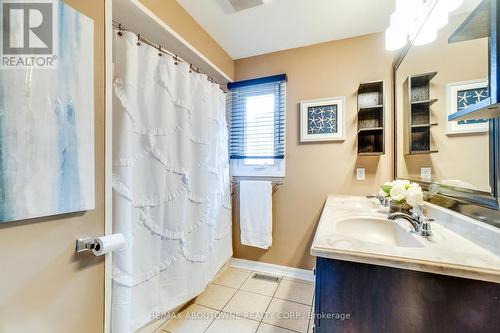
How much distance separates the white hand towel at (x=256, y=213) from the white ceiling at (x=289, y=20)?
147 centimetres

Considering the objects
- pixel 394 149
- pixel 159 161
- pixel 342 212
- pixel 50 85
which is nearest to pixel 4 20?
pixel 50 85

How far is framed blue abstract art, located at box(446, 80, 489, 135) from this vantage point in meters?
0.84

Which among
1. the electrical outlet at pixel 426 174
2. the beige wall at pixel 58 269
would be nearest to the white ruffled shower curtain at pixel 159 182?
the beige wall at pixel 58 269

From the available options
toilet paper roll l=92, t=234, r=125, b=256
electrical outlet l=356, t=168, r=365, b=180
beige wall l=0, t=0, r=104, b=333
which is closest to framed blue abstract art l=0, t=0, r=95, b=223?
beige wall l=0, t=0, r=104, b=333

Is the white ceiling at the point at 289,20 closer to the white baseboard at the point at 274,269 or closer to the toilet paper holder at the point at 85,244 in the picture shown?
the toilet paper holder at the point at 85,244

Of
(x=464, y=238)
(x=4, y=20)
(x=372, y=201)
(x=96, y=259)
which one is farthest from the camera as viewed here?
(x=372, y=201)

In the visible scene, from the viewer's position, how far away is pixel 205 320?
5.02ft

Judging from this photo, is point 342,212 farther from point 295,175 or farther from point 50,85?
point 50,85

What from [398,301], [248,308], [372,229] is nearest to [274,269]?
[248,308]

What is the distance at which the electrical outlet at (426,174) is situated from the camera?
1.30m

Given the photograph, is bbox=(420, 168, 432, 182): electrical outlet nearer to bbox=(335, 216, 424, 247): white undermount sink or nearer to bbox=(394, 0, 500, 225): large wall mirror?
bbox=(394, 0, 500, 225): large wall mirror

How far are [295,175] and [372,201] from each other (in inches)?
29.2

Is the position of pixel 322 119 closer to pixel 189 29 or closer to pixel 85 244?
pixel 189 29

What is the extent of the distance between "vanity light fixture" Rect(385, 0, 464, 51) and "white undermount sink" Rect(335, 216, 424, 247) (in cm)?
116
